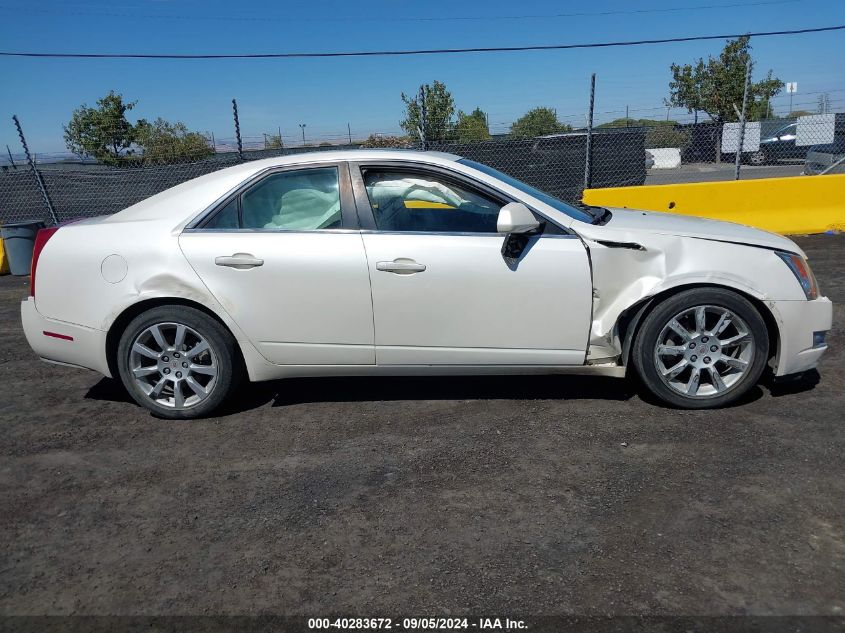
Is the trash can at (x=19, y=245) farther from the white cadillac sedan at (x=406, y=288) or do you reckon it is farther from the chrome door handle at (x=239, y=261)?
the chrome door handle at (x=239, y=261)

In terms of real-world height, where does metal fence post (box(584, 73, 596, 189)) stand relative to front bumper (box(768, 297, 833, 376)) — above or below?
above

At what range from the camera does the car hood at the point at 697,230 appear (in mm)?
4043

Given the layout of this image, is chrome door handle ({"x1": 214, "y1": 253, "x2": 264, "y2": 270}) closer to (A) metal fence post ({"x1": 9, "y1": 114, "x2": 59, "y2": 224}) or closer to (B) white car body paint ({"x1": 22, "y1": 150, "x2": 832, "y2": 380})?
(B) white car body paint ({"x1": 22, "y1": 150, "x2": 832, "y2": 380})

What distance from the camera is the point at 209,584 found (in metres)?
2.72

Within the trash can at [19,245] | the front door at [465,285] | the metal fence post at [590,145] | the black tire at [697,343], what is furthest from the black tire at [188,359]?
the metal fence post at [590,145]

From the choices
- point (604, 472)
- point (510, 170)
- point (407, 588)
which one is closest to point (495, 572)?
point (407, 588)

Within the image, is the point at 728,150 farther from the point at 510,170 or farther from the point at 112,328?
the point at 112,328

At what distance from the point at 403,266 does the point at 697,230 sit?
176 cm

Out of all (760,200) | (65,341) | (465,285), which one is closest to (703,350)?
(465,285)

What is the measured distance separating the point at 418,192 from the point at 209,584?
8.02 feet

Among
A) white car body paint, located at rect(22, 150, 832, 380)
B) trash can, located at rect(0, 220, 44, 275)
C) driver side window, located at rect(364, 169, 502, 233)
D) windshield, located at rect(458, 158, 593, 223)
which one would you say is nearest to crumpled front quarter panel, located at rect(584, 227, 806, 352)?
white car body paint, located at rect(22, 150, 832, 380)

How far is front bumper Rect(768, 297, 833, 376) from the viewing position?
3.98 meters

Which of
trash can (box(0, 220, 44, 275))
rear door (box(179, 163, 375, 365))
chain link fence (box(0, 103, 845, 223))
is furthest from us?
chain link fence (box(0, 103, 845, 223))

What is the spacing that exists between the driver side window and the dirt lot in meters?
1.14
